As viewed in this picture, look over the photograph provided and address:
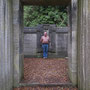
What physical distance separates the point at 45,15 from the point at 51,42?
443cm

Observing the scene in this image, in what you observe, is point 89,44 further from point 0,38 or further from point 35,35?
point 35,35

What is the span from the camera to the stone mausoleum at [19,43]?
9.82ft

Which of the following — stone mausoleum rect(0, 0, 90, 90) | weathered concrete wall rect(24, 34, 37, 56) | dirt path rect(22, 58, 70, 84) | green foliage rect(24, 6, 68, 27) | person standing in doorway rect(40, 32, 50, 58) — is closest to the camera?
stone mausoleum rect(0, 0, 90, 90)

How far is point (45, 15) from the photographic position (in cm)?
1249

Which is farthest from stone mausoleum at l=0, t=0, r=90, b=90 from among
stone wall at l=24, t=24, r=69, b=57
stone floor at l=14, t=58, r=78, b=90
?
stone wall at l=24, t=24, r=69, b=57

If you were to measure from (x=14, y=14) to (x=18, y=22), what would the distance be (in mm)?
→ 267

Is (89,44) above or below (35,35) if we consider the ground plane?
below

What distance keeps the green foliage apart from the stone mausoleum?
324 inches

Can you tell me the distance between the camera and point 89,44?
9.96ft

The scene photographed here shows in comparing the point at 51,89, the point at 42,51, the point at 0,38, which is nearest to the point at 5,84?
the point at 0,38

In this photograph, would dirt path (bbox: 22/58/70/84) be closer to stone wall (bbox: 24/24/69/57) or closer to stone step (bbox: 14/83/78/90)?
stone step (bbox: 14/83/78/90)

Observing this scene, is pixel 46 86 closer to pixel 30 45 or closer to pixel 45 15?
pixel 30 45

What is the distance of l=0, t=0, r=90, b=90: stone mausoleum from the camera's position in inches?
118

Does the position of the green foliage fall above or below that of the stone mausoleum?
above
